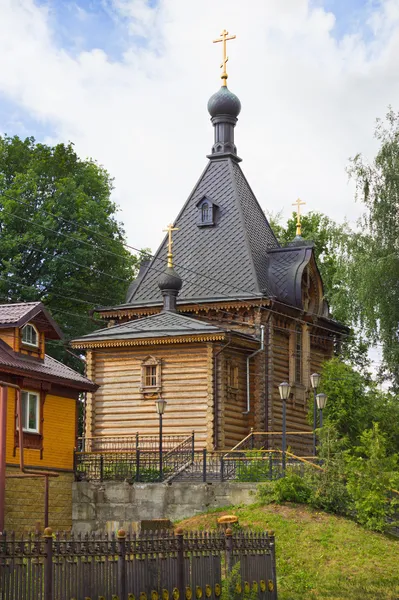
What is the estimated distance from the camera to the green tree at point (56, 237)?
51.8 metres

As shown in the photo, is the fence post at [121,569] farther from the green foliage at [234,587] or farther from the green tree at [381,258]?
the green tree at [381,258]

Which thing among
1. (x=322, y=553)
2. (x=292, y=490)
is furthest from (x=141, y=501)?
(x=322, y=553)

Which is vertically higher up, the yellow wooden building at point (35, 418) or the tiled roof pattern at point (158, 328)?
the tiled roof pattern at point (158, 328)

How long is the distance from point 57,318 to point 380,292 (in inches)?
677

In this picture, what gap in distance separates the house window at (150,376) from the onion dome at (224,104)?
1376cm

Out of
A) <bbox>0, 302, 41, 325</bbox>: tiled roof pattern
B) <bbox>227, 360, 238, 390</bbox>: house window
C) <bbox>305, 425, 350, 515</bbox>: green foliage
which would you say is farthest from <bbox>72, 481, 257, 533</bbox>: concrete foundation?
<bbox>227, 360, 238, 390</bbox>: house window

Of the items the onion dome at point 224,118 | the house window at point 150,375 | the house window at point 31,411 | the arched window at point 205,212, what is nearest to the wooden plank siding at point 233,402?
the house window at point 150,375

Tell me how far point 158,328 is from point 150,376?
1.79 m

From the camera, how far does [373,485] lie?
28.8 metres

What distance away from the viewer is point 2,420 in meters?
24.0

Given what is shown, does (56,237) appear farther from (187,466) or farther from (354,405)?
(187,466)

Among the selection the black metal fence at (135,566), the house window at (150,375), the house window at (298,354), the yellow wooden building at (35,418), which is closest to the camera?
the black metal fence at (135,566)

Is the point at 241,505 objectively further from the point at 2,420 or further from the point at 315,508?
the point at 2,420

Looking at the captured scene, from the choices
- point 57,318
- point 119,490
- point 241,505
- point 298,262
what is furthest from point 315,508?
point 57,318
